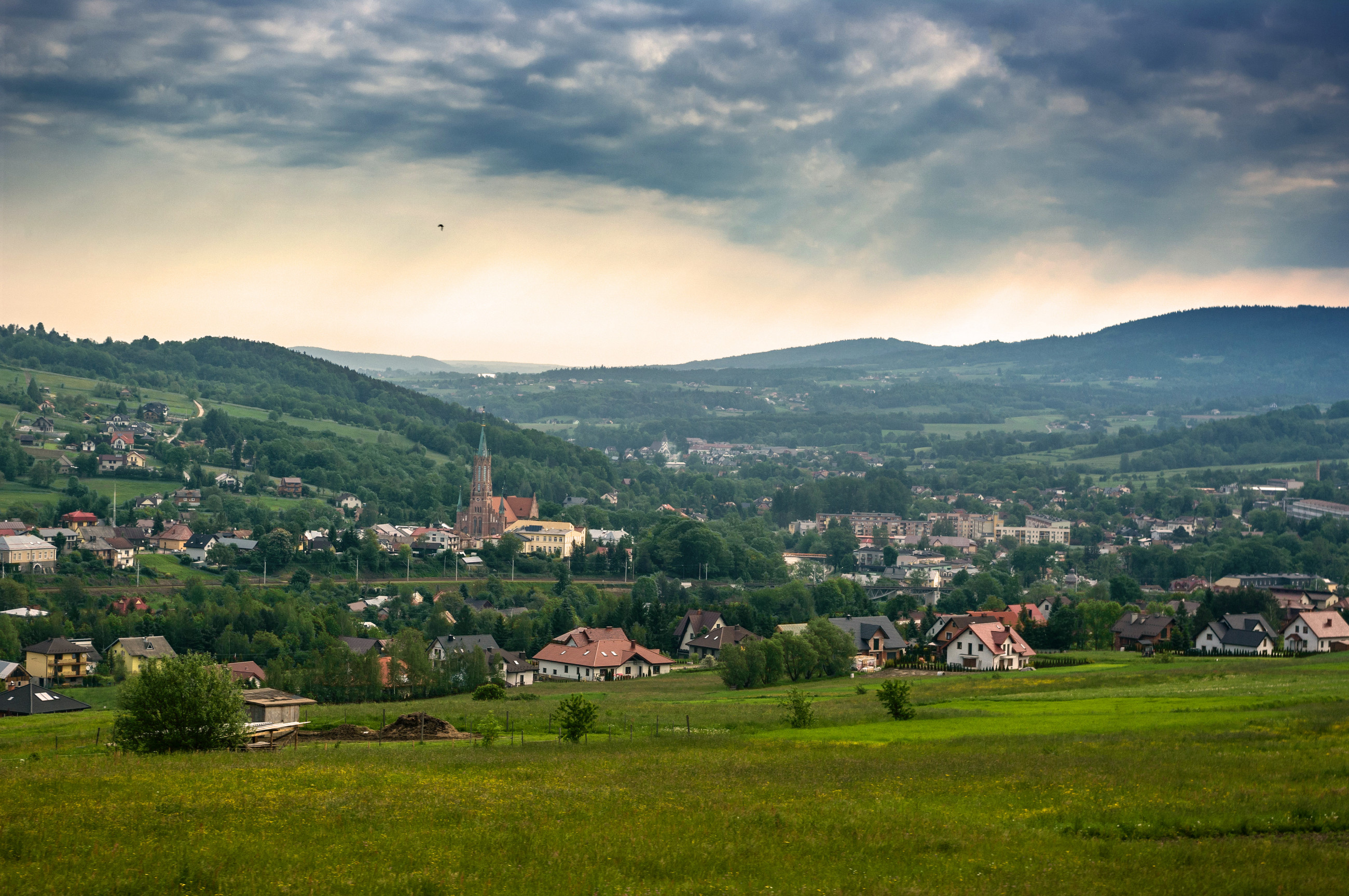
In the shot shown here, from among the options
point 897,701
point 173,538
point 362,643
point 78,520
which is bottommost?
point 362,643

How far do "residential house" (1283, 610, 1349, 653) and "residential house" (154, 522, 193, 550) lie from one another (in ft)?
353

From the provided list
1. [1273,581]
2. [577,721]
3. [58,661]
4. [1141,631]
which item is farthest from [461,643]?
[1273,581]

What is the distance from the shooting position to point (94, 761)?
28453 mm

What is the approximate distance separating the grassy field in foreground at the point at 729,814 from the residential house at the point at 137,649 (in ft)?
160

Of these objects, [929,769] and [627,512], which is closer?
[929,769]

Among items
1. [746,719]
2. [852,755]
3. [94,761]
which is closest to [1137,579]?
[746,719]

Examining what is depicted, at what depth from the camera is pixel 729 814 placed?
21.5 m

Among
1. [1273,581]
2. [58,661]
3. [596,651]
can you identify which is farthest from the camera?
[1273,581]

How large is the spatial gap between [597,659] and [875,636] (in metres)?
21.7

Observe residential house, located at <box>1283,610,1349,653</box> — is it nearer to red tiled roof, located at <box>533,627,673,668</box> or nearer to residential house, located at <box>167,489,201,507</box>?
red tiled roof, located at <box>533,627,673,668</box>

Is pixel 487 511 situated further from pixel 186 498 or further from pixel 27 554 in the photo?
pixel 27 554

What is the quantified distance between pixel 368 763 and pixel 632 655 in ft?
177

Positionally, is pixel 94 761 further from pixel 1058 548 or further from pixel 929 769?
pixel 1058 548

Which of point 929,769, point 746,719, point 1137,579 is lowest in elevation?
point 1137,579
